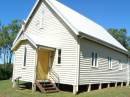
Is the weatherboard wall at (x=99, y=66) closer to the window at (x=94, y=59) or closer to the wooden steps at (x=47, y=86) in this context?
the window at (x=94, y=59)

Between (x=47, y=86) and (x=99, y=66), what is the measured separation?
5651 millimetres

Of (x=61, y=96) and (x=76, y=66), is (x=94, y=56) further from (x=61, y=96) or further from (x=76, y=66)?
(x=61, y=96)

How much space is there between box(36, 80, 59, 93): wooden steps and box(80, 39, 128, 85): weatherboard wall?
2293mm

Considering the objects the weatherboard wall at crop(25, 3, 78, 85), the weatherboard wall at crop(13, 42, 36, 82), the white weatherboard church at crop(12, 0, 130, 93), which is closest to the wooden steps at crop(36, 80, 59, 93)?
the white weatherboard church at crop(12, 0, 130, 93)

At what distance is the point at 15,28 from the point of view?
2298 inches

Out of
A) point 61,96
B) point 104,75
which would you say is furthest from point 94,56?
point 61,96

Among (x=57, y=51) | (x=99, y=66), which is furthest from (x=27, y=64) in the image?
(x=99, y=66)

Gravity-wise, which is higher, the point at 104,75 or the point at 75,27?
the point at 75,27

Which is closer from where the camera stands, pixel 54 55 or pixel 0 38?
pixel 54 55

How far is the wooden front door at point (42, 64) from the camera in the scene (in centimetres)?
2234

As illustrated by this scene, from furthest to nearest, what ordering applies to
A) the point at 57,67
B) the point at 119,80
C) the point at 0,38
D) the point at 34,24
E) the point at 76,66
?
the point at 0,38
the point at 119,80
the point at 34,24
the point at 57,67
the point at 76,66

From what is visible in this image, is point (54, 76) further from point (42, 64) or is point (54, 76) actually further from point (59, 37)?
point (59, 37)

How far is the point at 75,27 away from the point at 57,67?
150 inches

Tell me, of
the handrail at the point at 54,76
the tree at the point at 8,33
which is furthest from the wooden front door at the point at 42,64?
the tree at the point at 8,33
